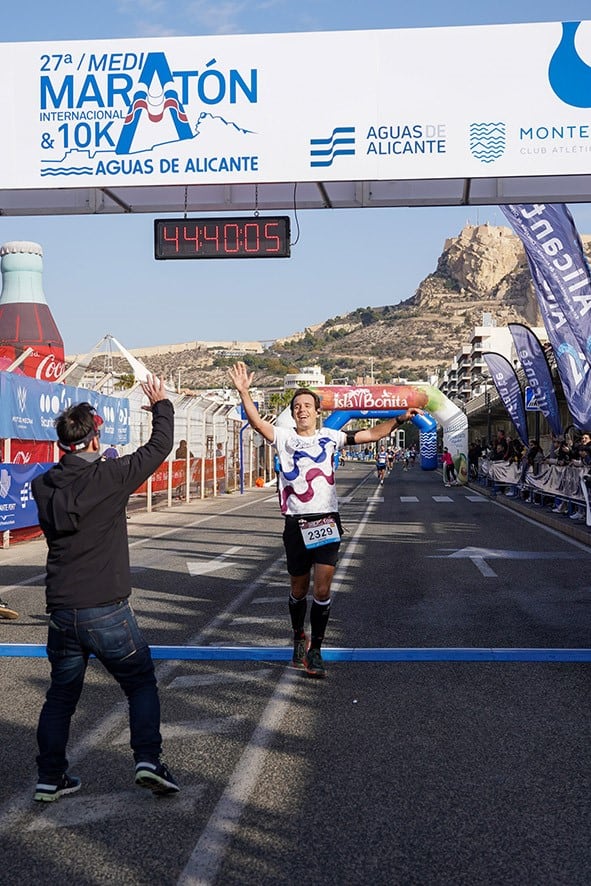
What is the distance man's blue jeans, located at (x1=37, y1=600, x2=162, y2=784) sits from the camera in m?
4.70

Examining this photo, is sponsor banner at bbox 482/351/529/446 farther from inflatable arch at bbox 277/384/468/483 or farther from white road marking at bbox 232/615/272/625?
white road marking at bbox 232/615/272/625

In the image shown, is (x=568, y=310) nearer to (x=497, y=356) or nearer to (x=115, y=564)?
(x=115, y=564)

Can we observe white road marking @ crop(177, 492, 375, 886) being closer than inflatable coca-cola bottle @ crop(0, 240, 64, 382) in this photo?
Yes

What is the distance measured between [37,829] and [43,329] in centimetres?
4386

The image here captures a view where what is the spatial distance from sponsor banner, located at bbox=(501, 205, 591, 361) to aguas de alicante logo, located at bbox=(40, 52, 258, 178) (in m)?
5.88

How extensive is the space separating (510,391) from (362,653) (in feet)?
95.5

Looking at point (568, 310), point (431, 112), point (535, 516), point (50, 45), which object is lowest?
point (535, 516)

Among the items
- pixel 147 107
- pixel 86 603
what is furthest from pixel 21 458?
pixel 86 603

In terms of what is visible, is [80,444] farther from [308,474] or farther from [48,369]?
[48,369]

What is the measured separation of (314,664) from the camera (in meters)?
7.22

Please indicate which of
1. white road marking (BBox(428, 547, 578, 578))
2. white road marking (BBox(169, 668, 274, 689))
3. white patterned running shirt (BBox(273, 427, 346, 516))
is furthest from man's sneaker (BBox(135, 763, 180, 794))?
white road marking (BBox(428, 547, 578, 578))

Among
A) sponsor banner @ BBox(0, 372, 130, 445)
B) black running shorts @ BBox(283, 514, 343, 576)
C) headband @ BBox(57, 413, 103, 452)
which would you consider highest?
sponsor banner @ BBox(0, 372, 130, 445)

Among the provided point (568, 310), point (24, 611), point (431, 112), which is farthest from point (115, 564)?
point (568, 310)

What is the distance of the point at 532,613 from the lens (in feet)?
32.8
